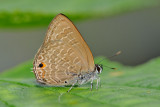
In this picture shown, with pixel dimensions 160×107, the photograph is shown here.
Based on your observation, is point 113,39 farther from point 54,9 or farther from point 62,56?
point 62,56

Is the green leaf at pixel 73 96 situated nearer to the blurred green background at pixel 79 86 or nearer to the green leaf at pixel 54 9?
the blurred green background at pixel 79 86

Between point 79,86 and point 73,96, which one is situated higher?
point 79,86

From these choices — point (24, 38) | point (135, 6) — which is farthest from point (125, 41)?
point (135, 6)

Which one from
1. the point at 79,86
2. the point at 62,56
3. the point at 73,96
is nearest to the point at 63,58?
the point at 62,56

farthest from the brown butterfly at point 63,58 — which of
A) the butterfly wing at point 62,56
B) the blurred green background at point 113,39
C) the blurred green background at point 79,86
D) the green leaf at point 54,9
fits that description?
the blurred green background at point 113,39

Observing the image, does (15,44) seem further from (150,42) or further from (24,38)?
(150,42)

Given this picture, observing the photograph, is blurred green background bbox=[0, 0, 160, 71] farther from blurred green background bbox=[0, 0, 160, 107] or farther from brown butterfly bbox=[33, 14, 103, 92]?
brown butterfly bbox=[33, 14, 103, 92]
